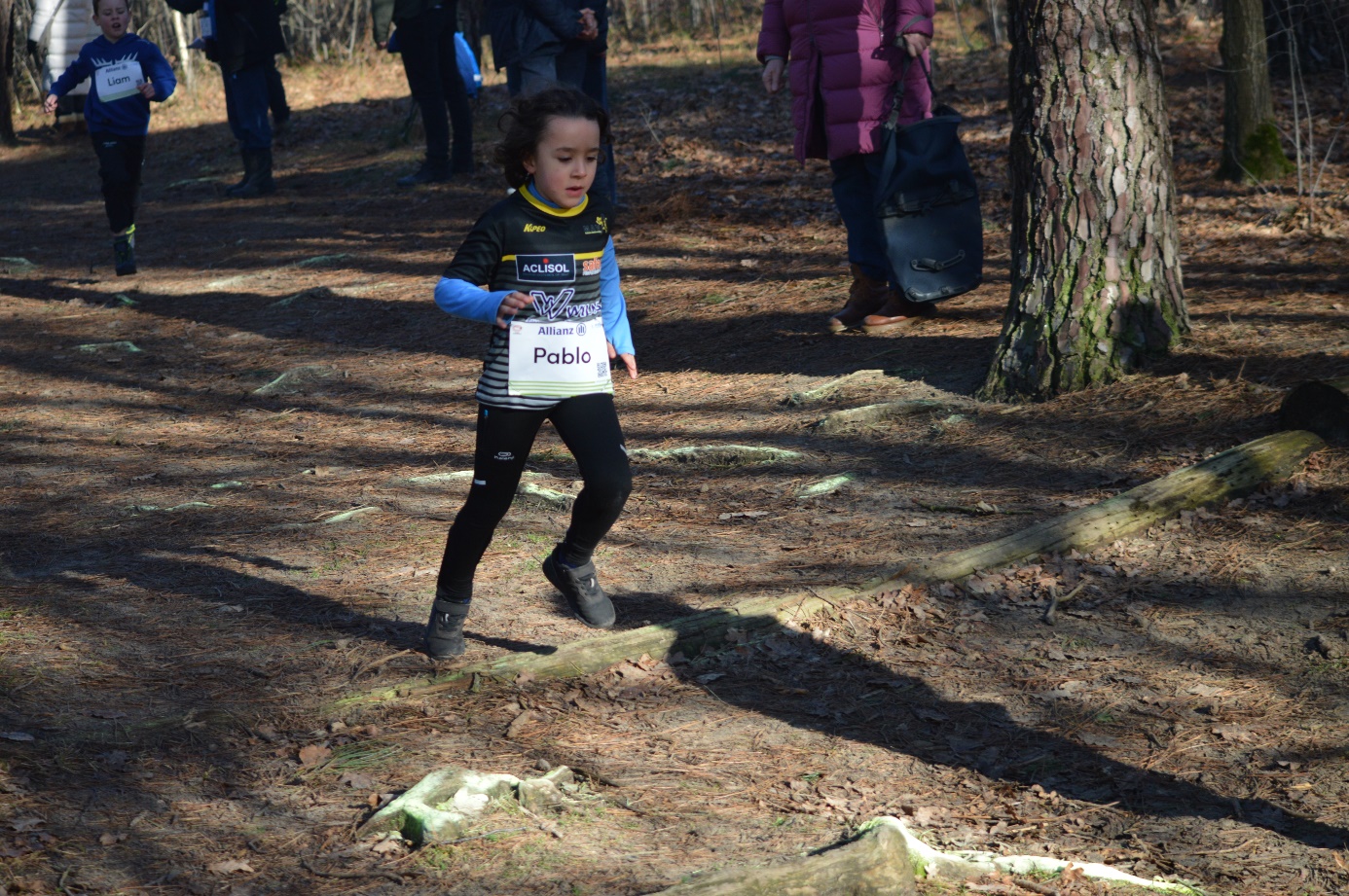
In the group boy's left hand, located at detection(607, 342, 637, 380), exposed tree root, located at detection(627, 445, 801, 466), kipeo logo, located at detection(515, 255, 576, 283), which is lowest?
exposed tree root, located at detection(627, 445, 801, 466)

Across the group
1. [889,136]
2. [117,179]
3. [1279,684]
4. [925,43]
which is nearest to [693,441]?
[889,136]

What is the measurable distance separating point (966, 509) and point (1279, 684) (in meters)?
1.61

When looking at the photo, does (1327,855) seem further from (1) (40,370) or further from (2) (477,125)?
(2) (477,125)

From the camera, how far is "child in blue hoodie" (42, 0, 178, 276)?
10148 mm

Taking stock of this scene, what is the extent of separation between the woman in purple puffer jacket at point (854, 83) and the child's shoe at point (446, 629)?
13.7 feet

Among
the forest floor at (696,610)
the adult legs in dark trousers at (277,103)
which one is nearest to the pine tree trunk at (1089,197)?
the forest floor at (696,610)

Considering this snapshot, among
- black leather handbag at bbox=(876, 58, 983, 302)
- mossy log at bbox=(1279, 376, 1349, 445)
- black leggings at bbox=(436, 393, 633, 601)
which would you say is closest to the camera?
black leggings at bbox=(436, 393, 633, 601)

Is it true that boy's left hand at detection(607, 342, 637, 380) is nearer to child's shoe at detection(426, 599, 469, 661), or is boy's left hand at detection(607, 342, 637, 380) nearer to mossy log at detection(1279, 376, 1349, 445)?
child's shoe at detection(426, 599, 469, 661)

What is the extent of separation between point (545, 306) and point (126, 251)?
9.12 meters

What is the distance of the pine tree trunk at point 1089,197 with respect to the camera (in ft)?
19.9

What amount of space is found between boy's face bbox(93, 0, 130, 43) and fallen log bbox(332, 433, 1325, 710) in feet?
27.3

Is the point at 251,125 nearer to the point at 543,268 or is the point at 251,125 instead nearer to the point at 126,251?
the point at 126,251

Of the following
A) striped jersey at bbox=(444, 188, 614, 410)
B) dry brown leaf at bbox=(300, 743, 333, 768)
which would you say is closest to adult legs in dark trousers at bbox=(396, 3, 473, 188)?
striped jersey at bbox=(444, 188, 614, 410)

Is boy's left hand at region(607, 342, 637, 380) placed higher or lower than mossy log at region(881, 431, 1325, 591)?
higher
